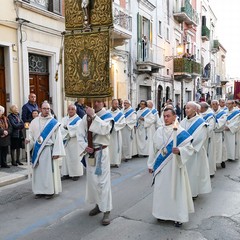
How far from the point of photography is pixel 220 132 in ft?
29.9

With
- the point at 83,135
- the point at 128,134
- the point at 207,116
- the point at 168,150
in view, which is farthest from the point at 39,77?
the point at 168,150

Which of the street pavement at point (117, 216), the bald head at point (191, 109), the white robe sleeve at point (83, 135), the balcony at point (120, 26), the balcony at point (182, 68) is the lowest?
the street pavement at point (117, 216)

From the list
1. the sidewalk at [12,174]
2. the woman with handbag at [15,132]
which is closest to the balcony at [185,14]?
the woman with handbag at [15,132]

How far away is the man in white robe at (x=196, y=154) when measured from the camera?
570 centimetres

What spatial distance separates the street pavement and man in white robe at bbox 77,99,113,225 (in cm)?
35

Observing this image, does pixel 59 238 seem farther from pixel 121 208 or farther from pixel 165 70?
pixel 165 70

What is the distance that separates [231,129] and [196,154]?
13.6 feet

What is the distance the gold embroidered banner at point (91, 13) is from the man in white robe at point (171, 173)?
1.73 metres

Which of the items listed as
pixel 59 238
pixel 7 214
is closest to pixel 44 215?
pixel 7 214

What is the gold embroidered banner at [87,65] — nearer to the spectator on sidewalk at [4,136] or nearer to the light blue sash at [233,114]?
the spectator on sidewalk at [4,136]

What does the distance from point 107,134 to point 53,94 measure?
7.03 m

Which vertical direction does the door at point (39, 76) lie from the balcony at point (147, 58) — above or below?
below

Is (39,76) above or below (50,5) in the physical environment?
below

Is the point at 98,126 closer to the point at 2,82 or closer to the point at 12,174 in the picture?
the point at 12,174
